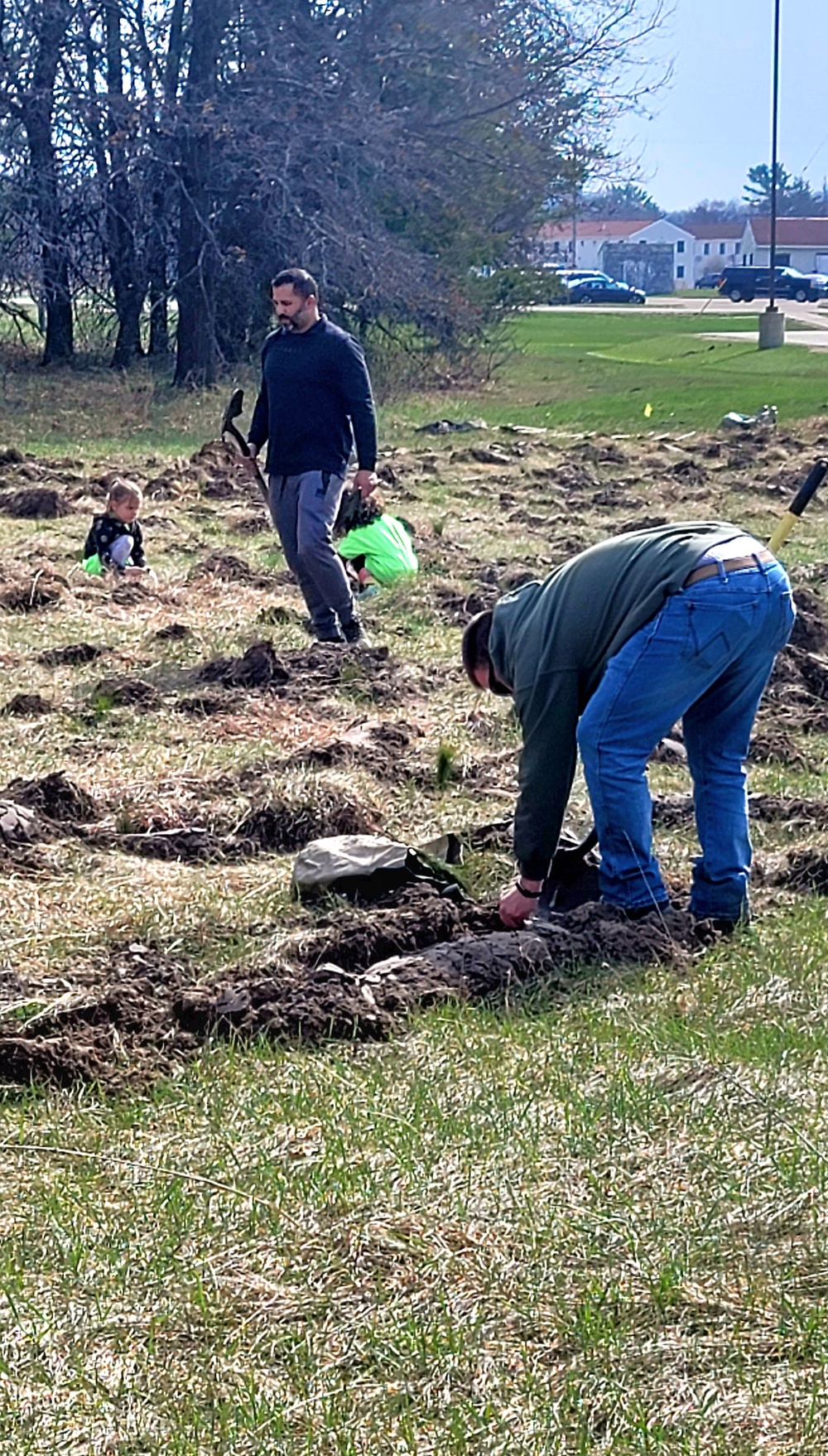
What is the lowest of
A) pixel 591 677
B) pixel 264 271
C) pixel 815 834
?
pixel 815 834

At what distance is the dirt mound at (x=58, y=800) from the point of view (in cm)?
708

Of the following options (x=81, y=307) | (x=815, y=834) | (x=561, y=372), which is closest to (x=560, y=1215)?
(x=815, y=834)

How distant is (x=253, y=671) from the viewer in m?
9.49

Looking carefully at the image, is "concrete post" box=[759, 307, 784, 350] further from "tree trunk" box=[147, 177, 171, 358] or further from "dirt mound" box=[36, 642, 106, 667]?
"dirt mound" box=[36, 642, 106, 667]

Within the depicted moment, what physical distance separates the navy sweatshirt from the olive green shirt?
14.5ft

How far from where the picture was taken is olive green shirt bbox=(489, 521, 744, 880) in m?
5.31

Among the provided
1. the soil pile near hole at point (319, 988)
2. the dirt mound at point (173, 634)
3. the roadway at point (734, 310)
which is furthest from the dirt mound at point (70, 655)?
the roadway at point (734, 310)

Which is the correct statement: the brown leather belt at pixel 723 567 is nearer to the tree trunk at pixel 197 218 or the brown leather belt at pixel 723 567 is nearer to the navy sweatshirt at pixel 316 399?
the navy sweatshirt at pixel 316 399

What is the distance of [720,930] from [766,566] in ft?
3.86

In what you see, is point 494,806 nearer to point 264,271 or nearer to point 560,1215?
point 560,1215

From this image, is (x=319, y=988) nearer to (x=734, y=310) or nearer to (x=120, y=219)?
(x=120, y=219)

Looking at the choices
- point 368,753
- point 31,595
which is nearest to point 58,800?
point 368,753

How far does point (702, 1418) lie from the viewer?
3213 millimetres

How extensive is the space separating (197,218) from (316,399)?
1991cm
